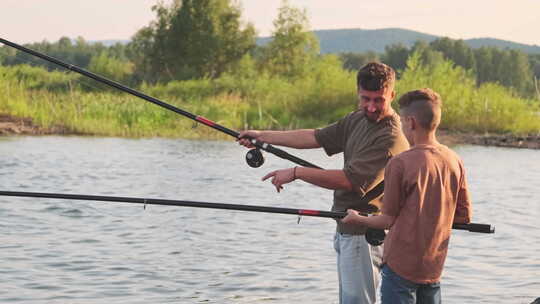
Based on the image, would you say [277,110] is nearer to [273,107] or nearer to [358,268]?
[273,107]

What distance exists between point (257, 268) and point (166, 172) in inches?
368

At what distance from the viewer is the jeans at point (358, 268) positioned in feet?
14.8

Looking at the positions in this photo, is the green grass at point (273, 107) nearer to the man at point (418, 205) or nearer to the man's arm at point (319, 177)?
the man's arm at point (319, 177)

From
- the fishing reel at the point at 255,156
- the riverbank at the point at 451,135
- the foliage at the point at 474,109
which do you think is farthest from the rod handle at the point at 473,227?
the foliage at the point at 474,109

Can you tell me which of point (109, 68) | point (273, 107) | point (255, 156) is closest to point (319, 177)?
point (255, 156)

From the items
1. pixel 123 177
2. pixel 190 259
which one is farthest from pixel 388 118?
pixel 123 177

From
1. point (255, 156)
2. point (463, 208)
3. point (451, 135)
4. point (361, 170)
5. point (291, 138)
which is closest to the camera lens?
point (463, 208)

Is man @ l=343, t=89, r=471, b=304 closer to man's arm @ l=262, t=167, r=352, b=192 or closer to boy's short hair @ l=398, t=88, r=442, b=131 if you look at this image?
boy's short hair @ l=398, t=88, r=442, b=131

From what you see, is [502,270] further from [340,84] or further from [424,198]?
[340,84]

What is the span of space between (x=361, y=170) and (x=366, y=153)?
0.28 ft

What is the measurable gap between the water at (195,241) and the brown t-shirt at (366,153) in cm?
359

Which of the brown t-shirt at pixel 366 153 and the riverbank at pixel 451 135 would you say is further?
the riverbank at pixel 451 135

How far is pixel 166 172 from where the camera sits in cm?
1853

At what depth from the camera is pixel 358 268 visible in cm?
453
